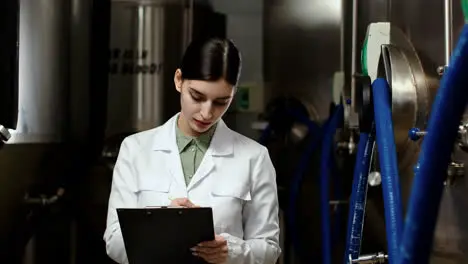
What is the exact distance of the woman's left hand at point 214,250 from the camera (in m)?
1.03

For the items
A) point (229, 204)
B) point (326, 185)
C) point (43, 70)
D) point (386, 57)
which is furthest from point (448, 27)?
point (43, 70)

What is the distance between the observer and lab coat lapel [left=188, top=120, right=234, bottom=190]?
1142 millimetres

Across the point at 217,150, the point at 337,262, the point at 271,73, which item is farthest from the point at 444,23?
the point at 337,262

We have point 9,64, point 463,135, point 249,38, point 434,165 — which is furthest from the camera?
point 249,38

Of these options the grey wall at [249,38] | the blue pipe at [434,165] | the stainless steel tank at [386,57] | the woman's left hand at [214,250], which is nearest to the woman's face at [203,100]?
the woman's left hand at [214,250]

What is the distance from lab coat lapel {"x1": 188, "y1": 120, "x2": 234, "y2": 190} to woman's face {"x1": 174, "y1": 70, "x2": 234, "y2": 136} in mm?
49

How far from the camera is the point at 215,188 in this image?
1.13 m

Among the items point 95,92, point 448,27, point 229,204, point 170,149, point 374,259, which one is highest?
point 448,27

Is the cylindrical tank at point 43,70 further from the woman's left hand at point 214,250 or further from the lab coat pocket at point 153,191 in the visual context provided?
the woman's left hand at point 214,250

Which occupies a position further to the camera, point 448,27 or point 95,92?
point 95,92

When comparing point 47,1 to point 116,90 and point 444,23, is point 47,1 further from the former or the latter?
point 444,23

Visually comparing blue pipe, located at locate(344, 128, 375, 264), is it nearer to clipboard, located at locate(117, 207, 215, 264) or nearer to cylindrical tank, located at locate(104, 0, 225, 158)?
clipboard, located at locate(117, 207, 215, 264)

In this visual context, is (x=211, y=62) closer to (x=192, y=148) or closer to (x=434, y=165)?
(x=192, y=148)

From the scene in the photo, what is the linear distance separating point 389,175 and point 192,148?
1.32 ft
